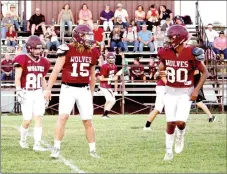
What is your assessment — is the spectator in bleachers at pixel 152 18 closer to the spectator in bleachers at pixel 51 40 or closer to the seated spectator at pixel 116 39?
the seated spectator at pixel 116 39

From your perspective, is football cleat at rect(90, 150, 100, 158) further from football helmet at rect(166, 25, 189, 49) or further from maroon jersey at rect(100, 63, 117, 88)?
maroon jersey at rect(100, 63, 117, 88)

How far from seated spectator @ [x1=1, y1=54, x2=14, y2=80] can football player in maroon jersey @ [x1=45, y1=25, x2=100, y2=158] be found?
15.7 metres

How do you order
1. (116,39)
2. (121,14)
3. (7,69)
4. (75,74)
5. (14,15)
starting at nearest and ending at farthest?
(75,74)
(7,69)
(116,39)
(121,14)
(14,15)

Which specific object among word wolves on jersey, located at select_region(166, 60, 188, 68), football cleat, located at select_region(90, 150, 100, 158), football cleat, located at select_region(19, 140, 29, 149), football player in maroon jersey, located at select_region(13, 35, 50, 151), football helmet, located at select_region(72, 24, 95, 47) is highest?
football helmet, located at select_region(72, 24, 95, 47)

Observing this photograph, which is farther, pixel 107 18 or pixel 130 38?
pixel 107 18

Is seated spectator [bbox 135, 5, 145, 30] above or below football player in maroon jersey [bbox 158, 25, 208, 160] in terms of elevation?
above

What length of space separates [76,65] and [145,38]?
60.3ft

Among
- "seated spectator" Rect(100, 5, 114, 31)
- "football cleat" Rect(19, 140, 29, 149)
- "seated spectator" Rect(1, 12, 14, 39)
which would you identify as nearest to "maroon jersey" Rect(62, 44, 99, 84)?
"football cleat" Rect(19, 140, 29, 149)

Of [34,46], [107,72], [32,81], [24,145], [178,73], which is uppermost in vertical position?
[34,46]

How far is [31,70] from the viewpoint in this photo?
42.6ft

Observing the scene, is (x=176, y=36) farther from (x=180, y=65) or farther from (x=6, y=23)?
(x=6, y=23)

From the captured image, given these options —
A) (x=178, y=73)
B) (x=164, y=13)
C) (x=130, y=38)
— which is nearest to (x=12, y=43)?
(x=130, y=38)

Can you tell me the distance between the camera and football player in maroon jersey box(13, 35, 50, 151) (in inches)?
510

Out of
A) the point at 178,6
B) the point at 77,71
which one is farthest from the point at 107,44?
the point at 77,71
